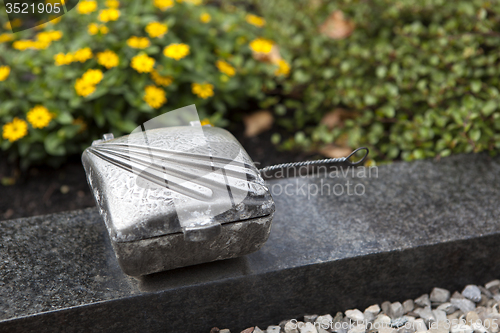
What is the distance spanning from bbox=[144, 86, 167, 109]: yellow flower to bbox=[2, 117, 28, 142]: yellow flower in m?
0.64

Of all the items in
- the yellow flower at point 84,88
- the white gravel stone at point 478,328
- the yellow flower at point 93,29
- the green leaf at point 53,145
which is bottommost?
the green leaf at point 53,145

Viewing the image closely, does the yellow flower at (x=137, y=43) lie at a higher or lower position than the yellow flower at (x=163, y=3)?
lower

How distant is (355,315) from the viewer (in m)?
1.54

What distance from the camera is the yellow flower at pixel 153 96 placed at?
2.27 m

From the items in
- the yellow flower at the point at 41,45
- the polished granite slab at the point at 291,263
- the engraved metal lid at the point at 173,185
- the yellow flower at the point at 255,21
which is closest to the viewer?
the engraved metal lid at the point at 173,185

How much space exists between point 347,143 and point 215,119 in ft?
2.63

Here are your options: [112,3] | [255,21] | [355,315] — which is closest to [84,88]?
[112,3]

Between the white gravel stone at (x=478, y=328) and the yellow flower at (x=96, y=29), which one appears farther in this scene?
the yellow flower at (x=96, y=29)

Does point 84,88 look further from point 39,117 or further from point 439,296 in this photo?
point 439,296

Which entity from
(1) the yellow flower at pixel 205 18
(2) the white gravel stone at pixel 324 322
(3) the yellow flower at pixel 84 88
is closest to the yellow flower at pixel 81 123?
(3) the yellow flower at pixel 84 88

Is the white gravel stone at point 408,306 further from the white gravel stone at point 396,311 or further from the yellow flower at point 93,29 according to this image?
the yellow flower at point 93,29

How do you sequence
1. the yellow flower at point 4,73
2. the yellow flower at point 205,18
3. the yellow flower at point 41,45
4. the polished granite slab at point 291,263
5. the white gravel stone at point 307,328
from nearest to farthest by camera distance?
the polished granite slab at point 291,263 < the white gravel stone at point 307,328 < the yellow flower at point 4,73 < the yellow flower at point 41,45 < the yellow flower at point 205,18

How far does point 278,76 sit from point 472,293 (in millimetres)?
1689

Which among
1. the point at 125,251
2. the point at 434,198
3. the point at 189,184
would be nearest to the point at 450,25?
the point at 434,198
